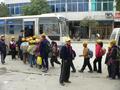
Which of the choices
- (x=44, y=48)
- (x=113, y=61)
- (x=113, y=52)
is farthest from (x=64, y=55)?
(x=44, y=48)

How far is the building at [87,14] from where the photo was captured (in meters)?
70.4

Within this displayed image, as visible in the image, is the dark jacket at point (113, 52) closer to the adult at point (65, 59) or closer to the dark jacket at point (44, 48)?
the adult at point (65, 59)

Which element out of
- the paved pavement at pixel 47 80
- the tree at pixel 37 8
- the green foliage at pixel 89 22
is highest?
the tree at pixel 37 8

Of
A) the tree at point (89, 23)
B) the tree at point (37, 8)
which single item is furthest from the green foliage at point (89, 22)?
the tree at point (37, 8)

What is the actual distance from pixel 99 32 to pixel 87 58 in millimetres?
53573

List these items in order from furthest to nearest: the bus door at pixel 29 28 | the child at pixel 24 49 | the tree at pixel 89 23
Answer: the tree at pixel 89 23 < the bus door at pixel 29 28 < the child at pixel 24 49

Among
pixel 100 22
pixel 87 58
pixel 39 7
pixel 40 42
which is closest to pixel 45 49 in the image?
pixel 40 42

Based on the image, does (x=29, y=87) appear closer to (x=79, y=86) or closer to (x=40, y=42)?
(x=79, y=86)

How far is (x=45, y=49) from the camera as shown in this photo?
58.6ft

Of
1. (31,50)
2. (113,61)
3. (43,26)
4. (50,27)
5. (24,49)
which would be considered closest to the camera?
(113,61)

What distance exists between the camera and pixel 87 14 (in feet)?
234

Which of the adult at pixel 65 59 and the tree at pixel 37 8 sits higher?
the tree at pixel 37 8

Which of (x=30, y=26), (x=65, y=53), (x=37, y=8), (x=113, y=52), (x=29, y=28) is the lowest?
(x=113, y=52)

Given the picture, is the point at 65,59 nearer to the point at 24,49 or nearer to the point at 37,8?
the point at 24,49
